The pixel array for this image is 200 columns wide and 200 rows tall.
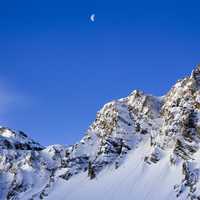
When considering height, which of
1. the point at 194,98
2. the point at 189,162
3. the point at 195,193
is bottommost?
the point at 195,193

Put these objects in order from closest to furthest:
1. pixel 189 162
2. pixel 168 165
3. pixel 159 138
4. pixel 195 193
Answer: pixel 195 193 < pixel 189 162 < pixel 168 165 < pixel 159 138

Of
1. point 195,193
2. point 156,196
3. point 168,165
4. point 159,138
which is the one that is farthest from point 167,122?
point 195,193

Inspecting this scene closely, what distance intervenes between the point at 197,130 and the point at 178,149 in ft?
26.5

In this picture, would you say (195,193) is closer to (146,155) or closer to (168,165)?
(168,165)

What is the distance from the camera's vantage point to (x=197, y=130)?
185 meters

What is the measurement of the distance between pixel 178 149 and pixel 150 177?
1093 cm

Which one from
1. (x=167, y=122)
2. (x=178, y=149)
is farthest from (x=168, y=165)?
(x=167, y=122)

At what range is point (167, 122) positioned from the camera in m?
195

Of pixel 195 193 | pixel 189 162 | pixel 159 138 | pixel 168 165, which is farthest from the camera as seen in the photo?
pixel 159 138

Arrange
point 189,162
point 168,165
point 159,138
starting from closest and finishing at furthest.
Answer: point 189,162
point 168,165
point 159,138

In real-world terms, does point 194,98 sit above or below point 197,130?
above

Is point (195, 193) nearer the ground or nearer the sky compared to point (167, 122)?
nearer the ground

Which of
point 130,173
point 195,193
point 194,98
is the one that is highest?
point 194,98

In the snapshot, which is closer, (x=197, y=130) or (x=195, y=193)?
(x=195, y=193)
